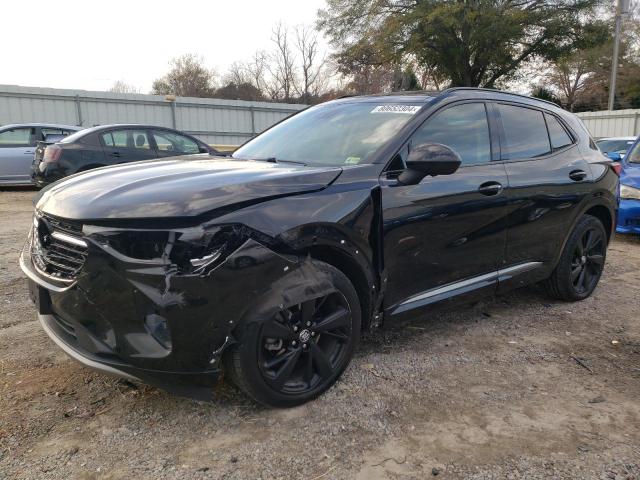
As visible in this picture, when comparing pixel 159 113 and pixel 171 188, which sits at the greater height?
pixel 159 113

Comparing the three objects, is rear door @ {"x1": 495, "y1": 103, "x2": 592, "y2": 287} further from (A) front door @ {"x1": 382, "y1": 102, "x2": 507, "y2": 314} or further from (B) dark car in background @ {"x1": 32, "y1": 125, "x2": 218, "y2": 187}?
(B) dark car in background @ {"x1": 32, "y1": 125, "x2": 218, "y2": 187}

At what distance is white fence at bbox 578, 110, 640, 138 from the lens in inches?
876

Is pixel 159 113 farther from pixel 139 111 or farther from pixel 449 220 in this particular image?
pixel 449 220

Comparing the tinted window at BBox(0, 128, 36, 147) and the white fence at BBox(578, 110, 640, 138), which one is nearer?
the tinted window at BBox(0, 128, 36, 147)

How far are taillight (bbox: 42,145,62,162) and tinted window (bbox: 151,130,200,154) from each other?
1.73 metres

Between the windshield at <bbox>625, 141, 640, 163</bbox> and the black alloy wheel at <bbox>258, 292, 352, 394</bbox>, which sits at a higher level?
the windshield at <bbox>625, 141, 640, 163</bbox>

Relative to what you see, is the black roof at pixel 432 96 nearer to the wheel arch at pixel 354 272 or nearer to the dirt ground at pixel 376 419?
the wheel arch at pixel 354 272

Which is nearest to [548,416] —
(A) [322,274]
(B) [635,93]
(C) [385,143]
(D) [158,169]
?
(A) [322,274]

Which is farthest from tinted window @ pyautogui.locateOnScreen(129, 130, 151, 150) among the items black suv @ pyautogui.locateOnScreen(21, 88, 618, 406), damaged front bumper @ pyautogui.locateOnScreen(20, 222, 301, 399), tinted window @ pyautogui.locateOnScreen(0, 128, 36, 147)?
damaged front bumper @ pyautogui.locateOnScreen(20, 222, 301, 399)

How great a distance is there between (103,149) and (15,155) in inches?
125

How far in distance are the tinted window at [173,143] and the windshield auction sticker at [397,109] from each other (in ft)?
24.7

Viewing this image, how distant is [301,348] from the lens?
267cm

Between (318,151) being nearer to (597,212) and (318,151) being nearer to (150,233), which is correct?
(150,233)

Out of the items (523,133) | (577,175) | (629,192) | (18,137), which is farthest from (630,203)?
(18,137)
